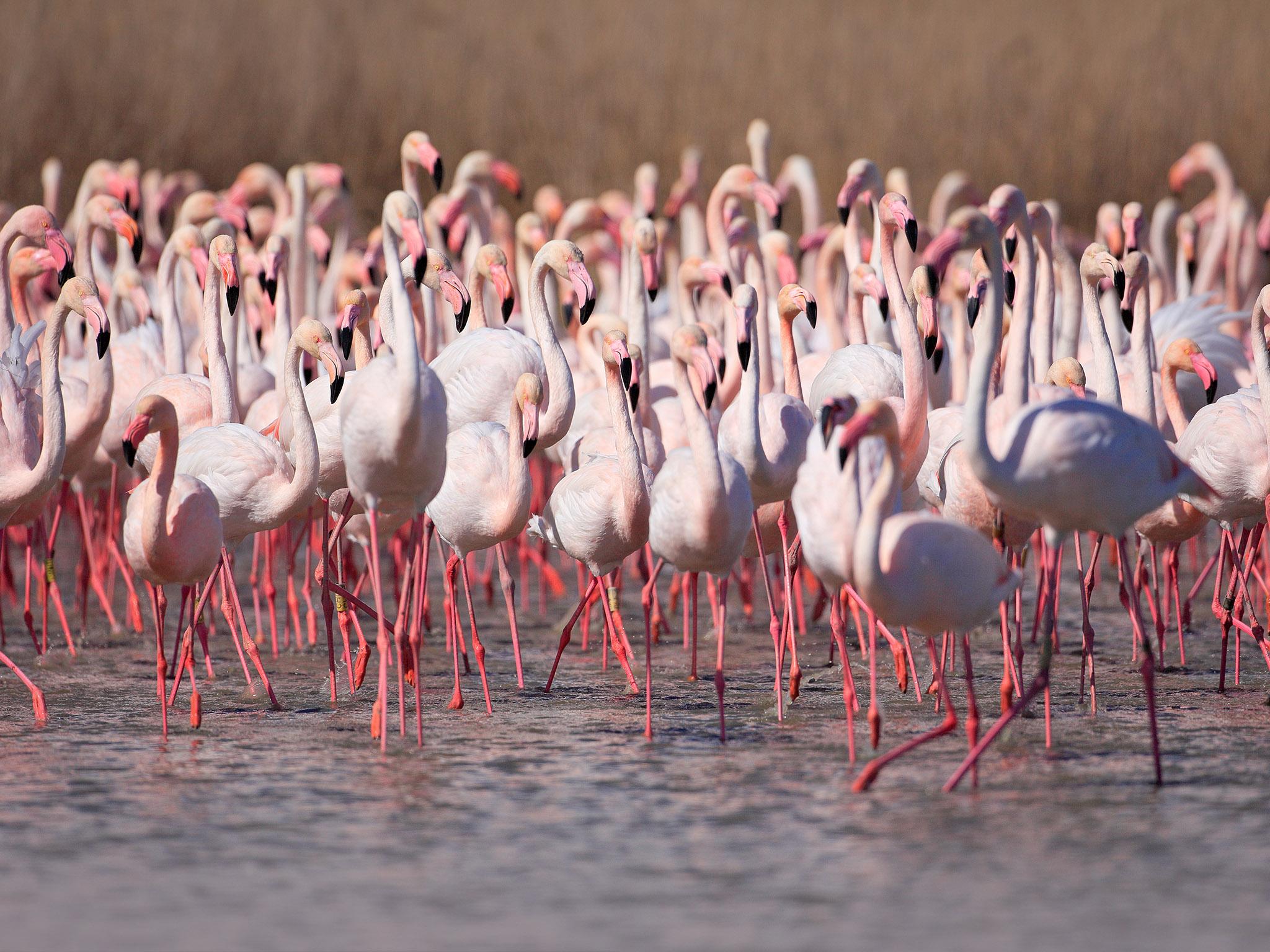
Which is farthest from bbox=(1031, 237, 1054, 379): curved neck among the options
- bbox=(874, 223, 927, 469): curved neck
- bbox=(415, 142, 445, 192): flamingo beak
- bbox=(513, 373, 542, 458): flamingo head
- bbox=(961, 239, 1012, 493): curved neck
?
bbox=(415, 142, 445, 192): flamingo beak

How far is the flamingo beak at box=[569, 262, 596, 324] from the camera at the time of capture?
7.56m

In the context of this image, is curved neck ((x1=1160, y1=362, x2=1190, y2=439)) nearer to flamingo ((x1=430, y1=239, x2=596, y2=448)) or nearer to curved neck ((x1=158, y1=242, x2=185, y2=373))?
flamingo ((x1=430, y1=239, x2=596, y2=448))

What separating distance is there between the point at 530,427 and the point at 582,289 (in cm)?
77

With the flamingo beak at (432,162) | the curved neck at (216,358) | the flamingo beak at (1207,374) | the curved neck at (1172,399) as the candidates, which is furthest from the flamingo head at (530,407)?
the curved neck at (1172,399)

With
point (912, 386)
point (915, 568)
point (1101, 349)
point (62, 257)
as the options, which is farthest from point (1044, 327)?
point (62, 257)

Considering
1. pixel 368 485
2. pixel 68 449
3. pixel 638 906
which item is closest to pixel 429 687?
pixel 368 485

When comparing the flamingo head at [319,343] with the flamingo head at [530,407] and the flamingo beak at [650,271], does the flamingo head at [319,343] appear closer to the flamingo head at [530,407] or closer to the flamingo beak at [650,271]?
the flamingo head at [530,407]

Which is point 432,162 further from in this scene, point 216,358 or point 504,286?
point 216,358

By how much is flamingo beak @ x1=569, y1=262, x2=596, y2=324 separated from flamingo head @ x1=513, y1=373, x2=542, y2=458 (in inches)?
18.0

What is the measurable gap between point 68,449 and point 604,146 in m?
11.6

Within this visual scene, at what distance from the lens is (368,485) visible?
6633 millimetres

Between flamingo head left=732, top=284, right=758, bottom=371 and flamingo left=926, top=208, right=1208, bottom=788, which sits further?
flamingo head left=732, top=284, right=758, bottom=371

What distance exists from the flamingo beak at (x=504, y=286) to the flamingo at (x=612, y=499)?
0.91 metres

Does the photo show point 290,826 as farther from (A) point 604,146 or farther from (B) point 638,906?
(A) point 604,146
